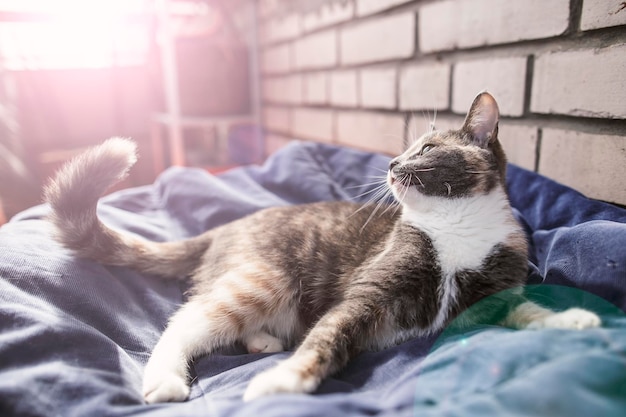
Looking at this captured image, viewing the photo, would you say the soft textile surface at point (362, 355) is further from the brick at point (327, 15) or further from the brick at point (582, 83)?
the brick at point (327, 15)

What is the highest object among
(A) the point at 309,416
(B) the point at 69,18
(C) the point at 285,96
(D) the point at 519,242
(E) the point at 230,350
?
(B) the point at 69,18

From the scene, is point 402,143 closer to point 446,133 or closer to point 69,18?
point 446,133

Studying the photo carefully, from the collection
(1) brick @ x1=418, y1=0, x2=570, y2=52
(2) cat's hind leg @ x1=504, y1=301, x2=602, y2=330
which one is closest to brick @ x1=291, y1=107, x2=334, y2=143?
(1) brick @ x1=418, y1=0, x2=570, y2=52

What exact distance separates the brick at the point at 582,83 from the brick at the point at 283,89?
1.70 metres

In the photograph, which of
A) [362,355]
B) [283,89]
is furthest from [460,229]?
[283,89]

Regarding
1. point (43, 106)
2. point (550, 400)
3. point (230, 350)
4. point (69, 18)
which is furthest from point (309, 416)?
point (43, 106)

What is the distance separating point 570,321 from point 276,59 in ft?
8.60

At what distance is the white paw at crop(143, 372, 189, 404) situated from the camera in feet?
2.70

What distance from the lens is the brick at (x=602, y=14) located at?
994 mm

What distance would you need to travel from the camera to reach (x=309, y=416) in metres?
0.64

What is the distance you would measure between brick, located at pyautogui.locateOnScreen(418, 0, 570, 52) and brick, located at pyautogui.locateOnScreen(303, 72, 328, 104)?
831 mm

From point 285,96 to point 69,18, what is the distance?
4.62 feet

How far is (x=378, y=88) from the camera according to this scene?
1970 millimetres

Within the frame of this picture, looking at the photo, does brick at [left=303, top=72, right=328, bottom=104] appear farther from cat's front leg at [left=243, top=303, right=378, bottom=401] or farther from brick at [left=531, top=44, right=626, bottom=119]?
cat's front leg at [left=243, top=303, right=378, bottom=401]
